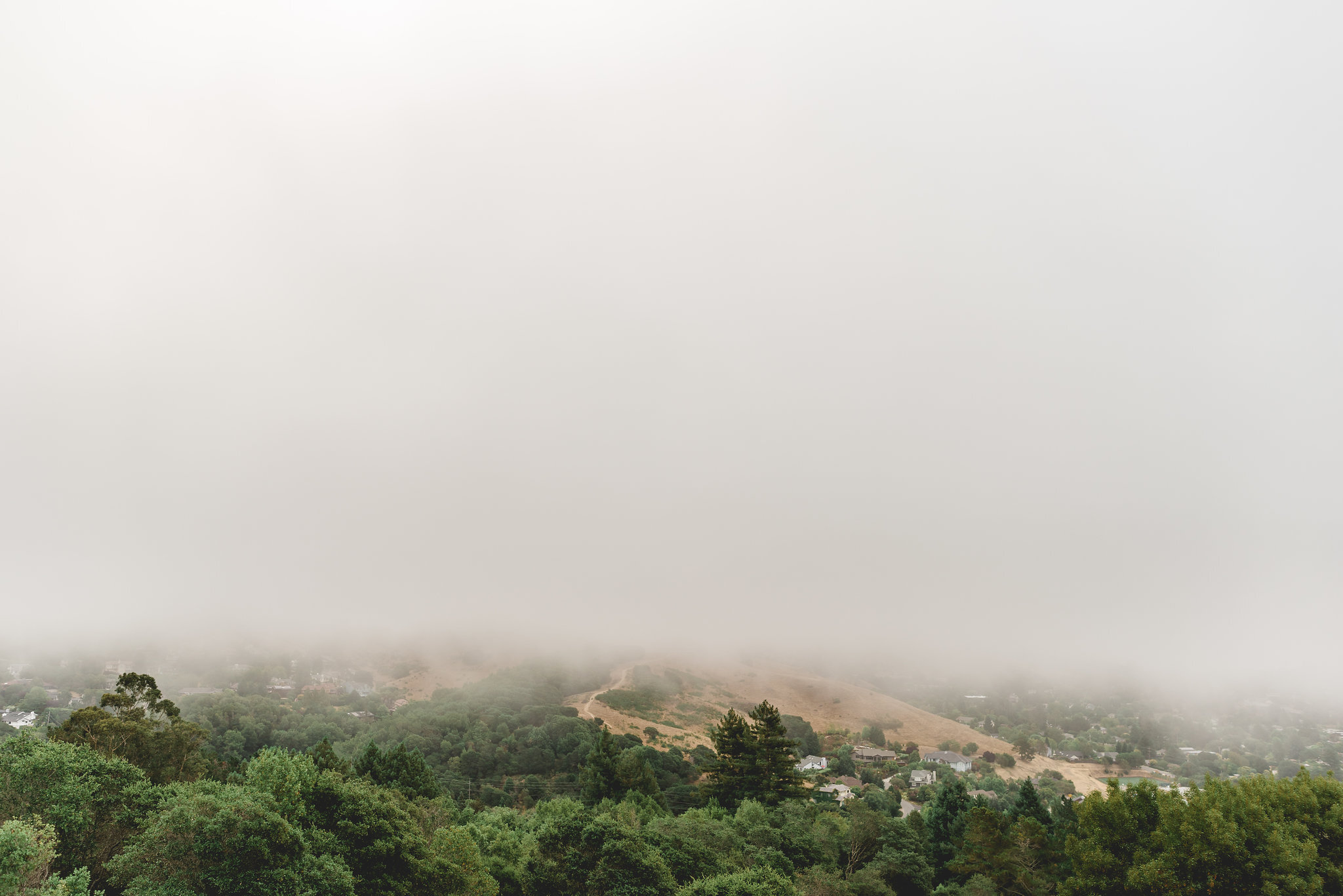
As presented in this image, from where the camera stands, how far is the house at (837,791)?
101 m

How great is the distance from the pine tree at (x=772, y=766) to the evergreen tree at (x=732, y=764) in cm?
72

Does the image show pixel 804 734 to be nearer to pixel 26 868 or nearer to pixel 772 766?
pixel 772 766

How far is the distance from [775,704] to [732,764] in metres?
Result: 108

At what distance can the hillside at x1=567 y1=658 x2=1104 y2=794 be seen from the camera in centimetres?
14950

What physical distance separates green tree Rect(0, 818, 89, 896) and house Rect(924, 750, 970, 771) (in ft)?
507

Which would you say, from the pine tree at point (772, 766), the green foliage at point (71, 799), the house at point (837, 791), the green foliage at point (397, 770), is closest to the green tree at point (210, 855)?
the green foliage at point (71, 799)

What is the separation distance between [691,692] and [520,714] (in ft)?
199

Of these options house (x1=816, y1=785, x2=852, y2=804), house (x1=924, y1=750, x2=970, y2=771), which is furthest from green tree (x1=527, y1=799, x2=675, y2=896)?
house (x1=924, y1=750, x2=970, y2=771)

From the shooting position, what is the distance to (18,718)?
114 metres

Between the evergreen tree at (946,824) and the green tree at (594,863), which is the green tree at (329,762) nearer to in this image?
the green tree at (594,863)

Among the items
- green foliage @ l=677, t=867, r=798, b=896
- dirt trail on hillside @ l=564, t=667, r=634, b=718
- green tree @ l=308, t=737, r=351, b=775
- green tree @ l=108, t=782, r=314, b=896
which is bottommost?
dirt trail on hillside @ l=564, t=667, r=634, b=718

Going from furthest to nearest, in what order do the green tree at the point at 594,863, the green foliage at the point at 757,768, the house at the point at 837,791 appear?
the house at the point at 837,791, the green foliage at the point at 757,768, the green tree at the point at 594,863

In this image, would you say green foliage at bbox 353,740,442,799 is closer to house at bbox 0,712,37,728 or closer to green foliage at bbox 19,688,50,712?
house at bbox 0,712,37,728

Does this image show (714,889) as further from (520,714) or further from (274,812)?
(520,714)
